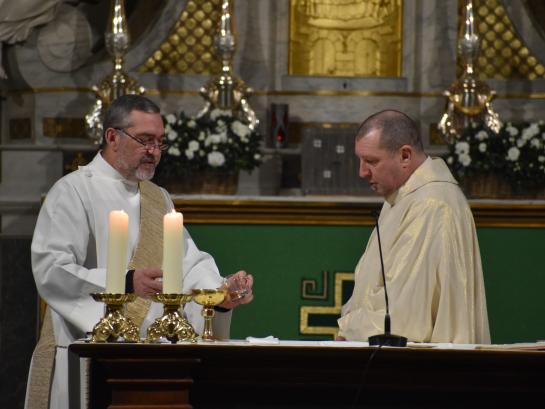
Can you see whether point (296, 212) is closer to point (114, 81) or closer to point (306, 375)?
point (114, 81)

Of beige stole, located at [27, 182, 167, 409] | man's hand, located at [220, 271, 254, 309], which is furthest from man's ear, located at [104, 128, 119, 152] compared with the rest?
man's hand, located at [220, 271, 254, 309]

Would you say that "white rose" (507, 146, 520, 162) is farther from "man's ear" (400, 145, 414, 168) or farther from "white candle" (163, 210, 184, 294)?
"white candle" (163, 210, 184, 294)

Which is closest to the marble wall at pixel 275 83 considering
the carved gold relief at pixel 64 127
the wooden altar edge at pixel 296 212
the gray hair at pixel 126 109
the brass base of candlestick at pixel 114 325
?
the carved gold relief at pixel 64 127

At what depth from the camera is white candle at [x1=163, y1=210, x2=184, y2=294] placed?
15.2 ft

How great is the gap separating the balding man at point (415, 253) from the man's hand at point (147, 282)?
3.85ft

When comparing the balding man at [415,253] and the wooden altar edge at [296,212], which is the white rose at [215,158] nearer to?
the wooden altar edge at [296,212]

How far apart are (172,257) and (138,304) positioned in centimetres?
147

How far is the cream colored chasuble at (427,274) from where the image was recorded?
234 inches

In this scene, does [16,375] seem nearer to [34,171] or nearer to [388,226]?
[34,171]

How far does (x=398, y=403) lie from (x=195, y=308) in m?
1.81

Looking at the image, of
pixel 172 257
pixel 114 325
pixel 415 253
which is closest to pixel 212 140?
pixel 415 253

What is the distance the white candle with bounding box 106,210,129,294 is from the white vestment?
105 cm

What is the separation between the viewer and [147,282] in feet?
16.9

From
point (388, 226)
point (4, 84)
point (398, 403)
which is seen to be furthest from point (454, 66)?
point (398, 403)
